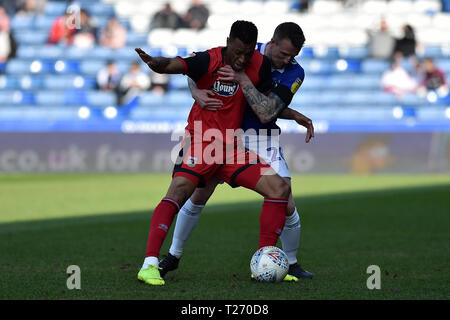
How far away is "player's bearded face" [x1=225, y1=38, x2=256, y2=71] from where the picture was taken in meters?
5.37

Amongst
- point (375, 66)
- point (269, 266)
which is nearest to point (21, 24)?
point (375, 66)

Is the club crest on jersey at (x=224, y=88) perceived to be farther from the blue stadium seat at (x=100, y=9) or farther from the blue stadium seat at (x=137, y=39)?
the blue stadium seat at (x=100, y=9)

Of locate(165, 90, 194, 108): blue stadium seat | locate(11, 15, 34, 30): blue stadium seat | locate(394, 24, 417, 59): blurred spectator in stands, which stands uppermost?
locate(11, 15, 34, 30): blue stadium seat

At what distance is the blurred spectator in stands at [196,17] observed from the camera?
21562mm

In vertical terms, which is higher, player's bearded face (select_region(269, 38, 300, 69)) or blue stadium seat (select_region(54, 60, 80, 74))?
player's bearded face (select_region(269, 38, 300, 69))

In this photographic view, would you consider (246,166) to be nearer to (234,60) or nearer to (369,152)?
(234,60)

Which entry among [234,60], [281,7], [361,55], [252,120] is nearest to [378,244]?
[252,120]

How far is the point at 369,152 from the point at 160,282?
502 inches

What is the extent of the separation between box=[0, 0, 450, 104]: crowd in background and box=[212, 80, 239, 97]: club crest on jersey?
13986mm

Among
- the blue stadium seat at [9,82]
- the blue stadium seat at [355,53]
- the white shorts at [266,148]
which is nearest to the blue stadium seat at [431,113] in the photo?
the blue stadium seat at [355,53]

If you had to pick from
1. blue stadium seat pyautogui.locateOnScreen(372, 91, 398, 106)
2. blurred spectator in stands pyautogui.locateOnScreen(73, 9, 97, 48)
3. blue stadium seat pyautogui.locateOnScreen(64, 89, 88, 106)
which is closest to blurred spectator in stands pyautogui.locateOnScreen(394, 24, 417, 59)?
blue stadium seat pyautogui.locateOnScreen(372, 91, 398, 106)

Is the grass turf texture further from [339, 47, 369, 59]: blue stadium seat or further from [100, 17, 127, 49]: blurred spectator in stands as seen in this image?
[100, 17, 127, 49]: blurred spectator in stands

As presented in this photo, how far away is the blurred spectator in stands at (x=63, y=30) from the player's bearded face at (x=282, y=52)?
17.1 meters

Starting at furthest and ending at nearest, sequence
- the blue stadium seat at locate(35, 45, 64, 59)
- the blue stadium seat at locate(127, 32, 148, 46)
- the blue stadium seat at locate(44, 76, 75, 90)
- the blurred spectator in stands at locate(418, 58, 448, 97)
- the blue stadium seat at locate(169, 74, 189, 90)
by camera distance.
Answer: the blue stadium seat at locate(35, 45, 64, 59), the blue stadium seat at locate(127, 32, 148, 46), the blue stadium seat at locate(44, 76, 75, 90), the blue stadium seat at locate(169, 74, 189, 90), the blurred spectator in stands at locate(418, 58, 448, 97)
